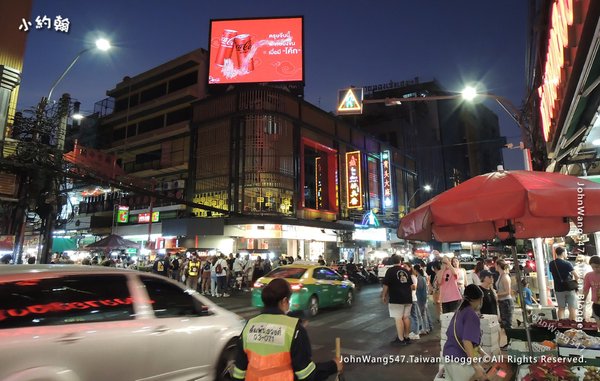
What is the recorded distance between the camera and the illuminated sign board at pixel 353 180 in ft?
105

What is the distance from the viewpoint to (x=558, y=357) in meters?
4.50

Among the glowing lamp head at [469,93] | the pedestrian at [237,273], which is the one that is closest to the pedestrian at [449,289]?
the glowing lamp head at [469,93]

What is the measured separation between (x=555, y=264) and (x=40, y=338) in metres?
10.3

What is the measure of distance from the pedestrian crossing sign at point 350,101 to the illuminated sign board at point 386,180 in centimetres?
2806

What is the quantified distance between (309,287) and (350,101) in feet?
19.5

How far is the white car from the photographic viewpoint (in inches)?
150

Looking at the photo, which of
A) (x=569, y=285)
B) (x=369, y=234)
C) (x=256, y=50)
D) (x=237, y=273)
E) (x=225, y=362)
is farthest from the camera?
(x=369, y=234)

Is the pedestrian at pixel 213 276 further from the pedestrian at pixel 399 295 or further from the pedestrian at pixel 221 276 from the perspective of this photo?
the pedestrian at pixel 399 295

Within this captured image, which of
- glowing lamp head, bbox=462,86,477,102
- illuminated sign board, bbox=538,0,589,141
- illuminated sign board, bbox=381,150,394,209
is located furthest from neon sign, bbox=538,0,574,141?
illuminated sign board, bbox=381,150,394,209

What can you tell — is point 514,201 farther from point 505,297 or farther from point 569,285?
point 569,285

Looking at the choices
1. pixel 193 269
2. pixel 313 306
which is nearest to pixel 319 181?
pixel 193 269

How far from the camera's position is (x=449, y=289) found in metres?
8.95

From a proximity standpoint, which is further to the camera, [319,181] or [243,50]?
[319,181]

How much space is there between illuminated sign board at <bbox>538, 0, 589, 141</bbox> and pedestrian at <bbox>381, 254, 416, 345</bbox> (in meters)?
4.33
